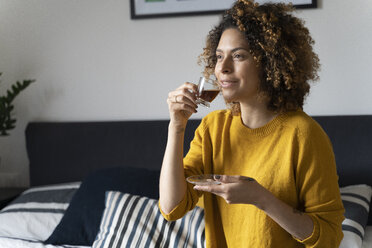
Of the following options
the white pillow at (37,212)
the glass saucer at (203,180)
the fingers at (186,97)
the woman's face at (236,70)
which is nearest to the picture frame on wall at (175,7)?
the white pillow at (37,212)

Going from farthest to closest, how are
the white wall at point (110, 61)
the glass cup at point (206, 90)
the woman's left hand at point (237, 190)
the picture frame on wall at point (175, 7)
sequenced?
the picture frame on wall at point (175, 7) → the white wall at point (110, 61) → the glass cup at point (206, 90) → the woman's left hand at point (237, 190)

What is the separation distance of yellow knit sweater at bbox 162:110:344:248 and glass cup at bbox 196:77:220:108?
0.18 meters

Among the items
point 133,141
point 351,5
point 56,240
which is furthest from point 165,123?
point 351,5

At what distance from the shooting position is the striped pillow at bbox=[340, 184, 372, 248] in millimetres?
2020

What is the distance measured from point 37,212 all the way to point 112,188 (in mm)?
474

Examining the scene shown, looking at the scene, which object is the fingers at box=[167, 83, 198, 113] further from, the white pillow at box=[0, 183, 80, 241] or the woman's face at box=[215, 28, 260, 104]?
the white pillow at box=[0, 183, 80, 241]

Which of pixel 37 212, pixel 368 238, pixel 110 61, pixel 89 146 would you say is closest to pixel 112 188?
pixel 37 212

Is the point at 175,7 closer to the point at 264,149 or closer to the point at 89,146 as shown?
the point at 89,146

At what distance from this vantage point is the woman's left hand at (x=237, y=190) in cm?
119

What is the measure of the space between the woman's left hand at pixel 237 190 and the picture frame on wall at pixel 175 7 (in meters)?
1.76

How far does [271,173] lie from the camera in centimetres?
134

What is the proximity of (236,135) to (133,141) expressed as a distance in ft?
5.17

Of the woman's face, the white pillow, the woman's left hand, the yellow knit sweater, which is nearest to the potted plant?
the white pillow

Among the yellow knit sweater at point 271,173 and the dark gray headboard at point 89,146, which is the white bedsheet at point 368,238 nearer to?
the dark gray headboard at point 89,146
